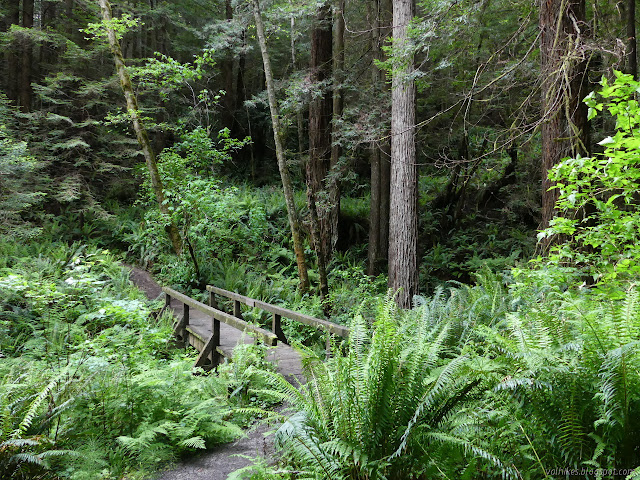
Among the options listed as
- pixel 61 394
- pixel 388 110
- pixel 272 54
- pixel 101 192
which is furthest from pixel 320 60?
pixel 61 394

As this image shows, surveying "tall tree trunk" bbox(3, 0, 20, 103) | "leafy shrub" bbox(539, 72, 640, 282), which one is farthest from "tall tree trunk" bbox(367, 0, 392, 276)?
"tall tree trunk" bbox(3, 0, 20, 103)

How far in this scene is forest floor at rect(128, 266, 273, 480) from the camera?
10.5ft

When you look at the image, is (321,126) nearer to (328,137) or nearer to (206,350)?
(328,137)

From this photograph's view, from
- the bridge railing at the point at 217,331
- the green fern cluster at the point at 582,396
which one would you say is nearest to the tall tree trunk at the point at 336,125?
the bridge railing at the point at 217,331

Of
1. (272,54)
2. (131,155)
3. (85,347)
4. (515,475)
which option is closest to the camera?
(515,475)

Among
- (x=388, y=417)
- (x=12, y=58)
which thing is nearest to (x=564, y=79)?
(x=388, y=417)

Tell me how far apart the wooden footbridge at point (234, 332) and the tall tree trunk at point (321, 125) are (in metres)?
4.57

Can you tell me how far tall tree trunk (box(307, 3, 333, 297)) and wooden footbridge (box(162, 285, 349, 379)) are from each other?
4.57 m

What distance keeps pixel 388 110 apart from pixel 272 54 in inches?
444

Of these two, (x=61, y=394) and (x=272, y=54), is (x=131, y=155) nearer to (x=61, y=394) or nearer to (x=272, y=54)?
(x=272, y=54)

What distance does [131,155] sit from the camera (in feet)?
46.8

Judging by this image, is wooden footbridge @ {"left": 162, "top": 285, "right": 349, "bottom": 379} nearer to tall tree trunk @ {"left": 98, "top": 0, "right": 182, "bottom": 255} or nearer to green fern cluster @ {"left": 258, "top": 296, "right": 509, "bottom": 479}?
green fern cluster @ {"left": 258, "top": 296, "right": 509, "bottom": 479}

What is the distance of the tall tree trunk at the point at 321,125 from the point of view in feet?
40.6

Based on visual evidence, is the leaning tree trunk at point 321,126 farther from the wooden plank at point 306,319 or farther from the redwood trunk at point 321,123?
the wooden plank at point 306,319
